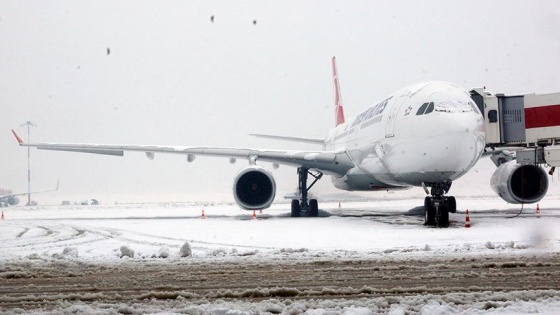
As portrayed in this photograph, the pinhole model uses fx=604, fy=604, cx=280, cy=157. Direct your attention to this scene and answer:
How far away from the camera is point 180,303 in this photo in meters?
4.83

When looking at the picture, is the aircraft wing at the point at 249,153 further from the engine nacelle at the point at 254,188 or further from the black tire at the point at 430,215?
the black tire at the point at 430,215

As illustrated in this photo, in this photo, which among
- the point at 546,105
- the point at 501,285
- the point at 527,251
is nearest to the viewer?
the point at 501,285

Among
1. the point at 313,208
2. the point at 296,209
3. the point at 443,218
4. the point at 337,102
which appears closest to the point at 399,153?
the point at 443,218

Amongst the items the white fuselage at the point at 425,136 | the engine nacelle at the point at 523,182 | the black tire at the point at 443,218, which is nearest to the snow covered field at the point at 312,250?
the black tire at the point at 443,218

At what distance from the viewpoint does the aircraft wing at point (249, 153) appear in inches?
739

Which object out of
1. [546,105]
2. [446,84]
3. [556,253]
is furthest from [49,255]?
[546,105]

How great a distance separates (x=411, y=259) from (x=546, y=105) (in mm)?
11622

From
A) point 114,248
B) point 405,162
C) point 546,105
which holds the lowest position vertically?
point 114,248

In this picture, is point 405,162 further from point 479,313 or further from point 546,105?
point 479,313

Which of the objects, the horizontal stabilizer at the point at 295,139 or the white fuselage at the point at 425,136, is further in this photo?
the horizontal stabilizer at the point at 295,139

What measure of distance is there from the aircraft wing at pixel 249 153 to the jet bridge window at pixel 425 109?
5044 millimetres

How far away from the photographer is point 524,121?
17219 mm

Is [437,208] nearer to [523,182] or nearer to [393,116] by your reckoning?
[393,116]

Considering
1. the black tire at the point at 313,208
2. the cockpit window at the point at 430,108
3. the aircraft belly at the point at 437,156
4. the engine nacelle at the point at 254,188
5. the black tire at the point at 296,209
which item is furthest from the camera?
the black tire at the point at 313,208
